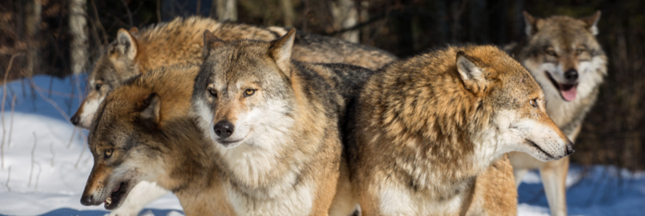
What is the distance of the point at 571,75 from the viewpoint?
5855 millimetres

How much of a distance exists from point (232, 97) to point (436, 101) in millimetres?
1317

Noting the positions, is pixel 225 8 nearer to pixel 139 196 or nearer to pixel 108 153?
pixel 139 196

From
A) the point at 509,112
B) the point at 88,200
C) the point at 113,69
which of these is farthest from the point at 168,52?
the point at 509,112

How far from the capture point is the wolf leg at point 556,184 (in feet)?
19.4

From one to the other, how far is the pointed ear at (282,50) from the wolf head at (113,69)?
9.46 feet

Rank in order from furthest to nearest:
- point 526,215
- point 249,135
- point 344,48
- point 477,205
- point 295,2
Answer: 1. point 295,2
2. point 344,48
3. point 526,215
4. point 477,205
5. point 249,135

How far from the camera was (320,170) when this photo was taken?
3.52 meters

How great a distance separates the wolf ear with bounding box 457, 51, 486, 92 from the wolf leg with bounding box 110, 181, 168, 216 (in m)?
2.81

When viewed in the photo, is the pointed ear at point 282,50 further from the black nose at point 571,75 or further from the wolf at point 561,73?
the black nose at point 571,75

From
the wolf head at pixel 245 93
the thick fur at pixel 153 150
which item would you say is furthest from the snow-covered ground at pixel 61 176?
the wolf head at pixel 245 93

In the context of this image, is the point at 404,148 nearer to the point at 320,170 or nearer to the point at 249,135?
the point at 320,170

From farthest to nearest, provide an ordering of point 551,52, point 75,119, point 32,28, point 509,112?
point 32,28, point 551,52, point 75,119, point 509,112

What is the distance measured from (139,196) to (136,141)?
1.14 meters

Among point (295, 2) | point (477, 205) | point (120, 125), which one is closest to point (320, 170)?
point (477, 205)
